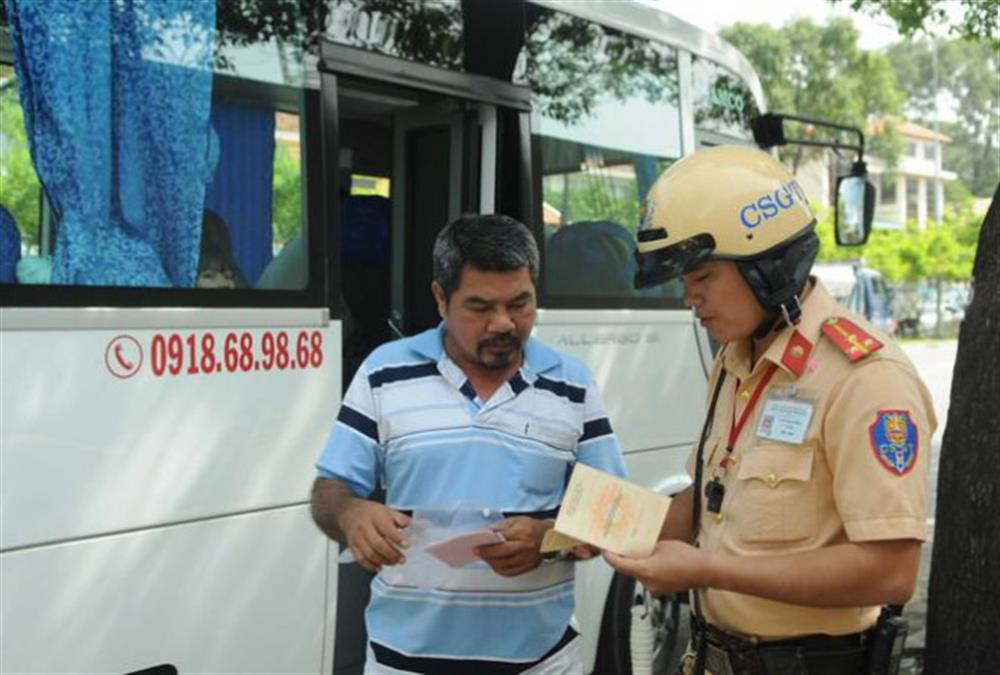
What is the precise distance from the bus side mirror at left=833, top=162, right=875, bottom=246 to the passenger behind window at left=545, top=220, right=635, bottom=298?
1.35m

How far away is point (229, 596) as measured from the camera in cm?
323

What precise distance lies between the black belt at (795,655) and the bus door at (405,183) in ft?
6.20

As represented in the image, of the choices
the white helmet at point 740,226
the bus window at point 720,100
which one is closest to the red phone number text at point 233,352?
the white helmet at point 740,226

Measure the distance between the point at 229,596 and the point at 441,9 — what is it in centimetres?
209

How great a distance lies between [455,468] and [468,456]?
0.13 ft

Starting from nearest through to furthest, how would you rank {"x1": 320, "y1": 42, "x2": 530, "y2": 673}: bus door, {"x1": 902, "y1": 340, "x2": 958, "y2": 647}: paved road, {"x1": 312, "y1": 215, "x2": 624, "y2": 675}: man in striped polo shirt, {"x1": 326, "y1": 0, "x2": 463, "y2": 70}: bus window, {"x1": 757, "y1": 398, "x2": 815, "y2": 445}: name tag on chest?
{"x1": 757, "y1": 398, "x2": 815, "y2": 445}: name tag on chest < {"x1": 312, "y1": 215, "x2": 624, "y2": 675}: man in striped polo shirt < {"x1": 326, "y1": 0, "x2": 463, "y2": 70}: bus window < {"x1": 320, "y1": 42, "x2": 530, "y2": 673}: bus door < {"x1": 902, "y1": 340, "x2": 958, "y2": 647}: paved road

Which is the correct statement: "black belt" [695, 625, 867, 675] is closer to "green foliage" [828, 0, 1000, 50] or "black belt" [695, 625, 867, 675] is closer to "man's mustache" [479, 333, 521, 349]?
"man's mustache" [479, 333, 521, 349]

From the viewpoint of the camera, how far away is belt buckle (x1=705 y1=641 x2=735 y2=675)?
220cm

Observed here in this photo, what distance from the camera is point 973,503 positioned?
3.31m

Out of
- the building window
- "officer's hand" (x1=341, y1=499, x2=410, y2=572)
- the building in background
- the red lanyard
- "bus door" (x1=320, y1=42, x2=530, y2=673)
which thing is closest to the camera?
the red lanyard

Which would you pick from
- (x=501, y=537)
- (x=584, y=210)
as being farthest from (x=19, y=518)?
(x=584, y=210)

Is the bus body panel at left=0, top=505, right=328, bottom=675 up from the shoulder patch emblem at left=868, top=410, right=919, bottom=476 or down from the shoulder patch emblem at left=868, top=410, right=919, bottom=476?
down

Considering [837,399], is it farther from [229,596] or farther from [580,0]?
[580,0]

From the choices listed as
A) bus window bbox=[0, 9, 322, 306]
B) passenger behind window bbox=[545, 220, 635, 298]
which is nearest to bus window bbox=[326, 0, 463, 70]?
bus window bbox=[0, 9, 322, 306]
